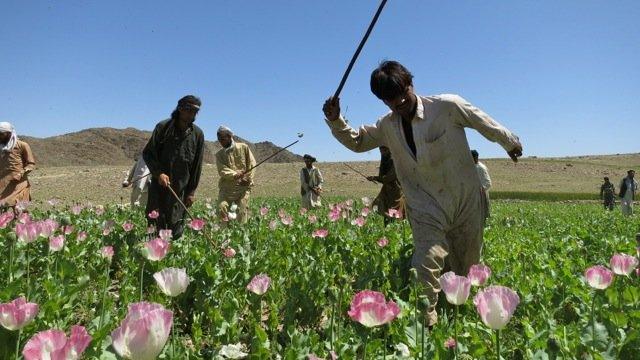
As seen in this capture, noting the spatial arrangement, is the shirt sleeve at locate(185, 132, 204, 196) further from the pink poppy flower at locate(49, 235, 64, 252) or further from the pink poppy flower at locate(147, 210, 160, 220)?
the pink poppy flower at locate(49, 235, 64, 252)

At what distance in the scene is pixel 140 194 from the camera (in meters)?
11.9

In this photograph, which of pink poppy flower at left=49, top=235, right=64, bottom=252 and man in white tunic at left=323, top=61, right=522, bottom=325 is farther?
pink poppy flower at left=49, top=235, right=64, bottom=252

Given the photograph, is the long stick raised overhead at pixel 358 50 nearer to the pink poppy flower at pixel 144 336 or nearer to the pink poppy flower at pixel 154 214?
the pink poppy flower at pixel 144 336

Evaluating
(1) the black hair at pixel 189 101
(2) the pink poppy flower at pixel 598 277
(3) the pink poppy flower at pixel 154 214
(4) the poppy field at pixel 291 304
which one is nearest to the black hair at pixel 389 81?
(4) the poppy field at pixel 291 304

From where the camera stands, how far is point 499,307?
1914 mm

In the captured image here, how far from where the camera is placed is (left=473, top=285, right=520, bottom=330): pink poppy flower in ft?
6.25

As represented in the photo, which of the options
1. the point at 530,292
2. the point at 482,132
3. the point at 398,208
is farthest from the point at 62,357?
the point at 398,208

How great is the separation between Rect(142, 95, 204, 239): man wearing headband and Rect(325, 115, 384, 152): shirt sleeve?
8.44 ft

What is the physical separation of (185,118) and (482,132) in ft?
11.9

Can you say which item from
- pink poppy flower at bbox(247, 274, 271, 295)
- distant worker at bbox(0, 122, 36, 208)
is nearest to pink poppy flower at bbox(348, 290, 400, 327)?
pink poppy flower at bbox(247, 274, 271, 295)

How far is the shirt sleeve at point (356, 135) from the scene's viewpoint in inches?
167

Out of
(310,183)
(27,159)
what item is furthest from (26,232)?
(310,183)

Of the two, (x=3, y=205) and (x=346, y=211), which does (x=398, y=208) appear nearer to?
(x=346, y=211)

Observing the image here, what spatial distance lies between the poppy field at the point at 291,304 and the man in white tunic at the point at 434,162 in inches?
15.4
